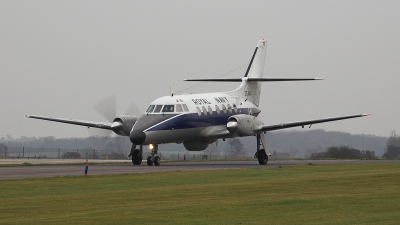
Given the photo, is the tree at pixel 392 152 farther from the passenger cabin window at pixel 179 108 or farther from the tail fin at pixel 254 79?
the passenger cabin window at pixel 179 108

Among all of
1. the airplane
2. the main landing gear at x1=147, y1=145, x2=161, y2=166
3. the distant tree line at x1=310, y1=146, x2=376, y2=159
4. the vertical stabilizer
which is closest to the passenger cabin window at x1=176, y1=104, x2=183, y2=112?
the airplane

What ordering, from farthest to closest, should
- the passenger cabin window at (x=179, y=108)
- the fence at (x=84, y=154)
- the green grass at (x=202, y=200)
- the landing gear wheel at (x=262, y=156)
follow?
the fence at (x=84, y=154)
the landing gear wheel at (x=262, y=156)
the passenger cabin window at (x=179, y=108)
the green grass at (x=202, y=200)

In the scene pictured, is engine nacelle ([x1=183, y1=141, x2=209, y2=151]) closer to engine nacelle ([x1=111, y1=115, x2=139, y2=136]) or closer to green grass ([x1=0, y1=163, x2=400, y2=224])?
engine nacelle ([x1=111, y1=115, x2=139, y2=136])

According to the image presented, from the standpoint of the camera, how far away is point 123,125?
1868 inches

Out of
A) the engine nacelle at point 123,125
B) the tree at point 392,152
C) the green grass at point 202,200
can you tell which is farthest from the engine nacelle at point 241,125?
the tree at point 392,152

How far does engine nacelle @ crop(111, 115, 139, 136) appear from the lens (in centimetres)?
4747

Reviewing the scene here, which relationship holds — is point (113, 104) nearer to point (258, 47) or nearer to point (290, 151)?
point (258, 47)

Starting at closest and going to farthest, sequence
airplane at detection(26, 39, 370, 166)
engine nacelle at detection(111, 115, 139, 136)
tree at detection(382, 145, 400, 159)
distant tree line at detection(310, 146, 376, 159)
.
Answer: airplane at detection(26, 39, 370, 166), engine nacelle at detection(111, 115, 139, 136), distant tree line at detection(310, 146, 376, 159), tree at detection(382, 145, 400, 159)

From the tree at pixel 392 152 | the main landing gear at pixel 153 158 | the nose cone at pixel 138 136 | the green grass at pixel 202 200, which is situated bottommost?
the green grass at pixel 202 200

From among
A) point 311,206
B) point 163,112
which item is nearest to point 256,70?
point 163,112

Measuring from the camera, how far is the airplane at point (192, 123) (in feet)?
146

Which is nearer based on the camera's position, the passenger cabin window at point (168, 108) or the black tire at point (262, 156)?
the passenger cabin window at point (168, 108)

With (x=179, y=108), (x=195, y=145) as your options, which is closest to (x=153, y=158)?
(x=179, y=108)

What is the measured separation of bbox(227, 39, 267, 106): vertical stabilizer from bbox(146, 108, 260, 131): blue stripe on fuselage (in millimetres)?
3023
